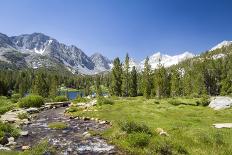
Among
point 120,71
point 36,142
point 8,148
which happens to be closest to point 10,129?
point 36,142

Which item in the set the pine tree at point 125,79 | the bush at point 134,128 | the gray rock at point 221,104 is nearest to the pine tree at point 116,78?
the pine tree at point 125,79

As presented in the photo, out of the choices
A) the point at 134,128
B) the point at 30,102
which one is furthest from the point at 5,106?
the point at 134,128

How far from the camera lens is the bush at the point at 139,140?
27078 millimetres

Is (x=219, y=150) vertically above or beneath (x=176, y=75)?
beneath

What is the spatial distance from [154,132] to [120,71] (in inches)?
3882

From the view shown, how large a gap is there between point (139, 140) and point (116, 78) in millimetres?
101856

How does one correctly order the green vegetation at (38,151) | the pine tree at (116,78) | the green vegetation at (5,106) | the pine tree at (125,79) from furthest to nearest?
the pine tree at (125,79)
the pine tree at (116,78)
the green vegetation at (5,106)
the green vegetation at (38,151)

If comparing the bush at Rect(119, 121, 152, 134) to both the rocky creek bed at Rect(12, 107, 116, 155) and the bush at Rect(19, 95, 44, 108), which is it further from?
the bush at Rect(19, 95, 44, 108)

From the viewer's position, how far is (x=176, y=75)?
5379 inches

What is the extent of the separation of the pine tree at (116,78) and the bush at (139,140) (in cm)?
9894

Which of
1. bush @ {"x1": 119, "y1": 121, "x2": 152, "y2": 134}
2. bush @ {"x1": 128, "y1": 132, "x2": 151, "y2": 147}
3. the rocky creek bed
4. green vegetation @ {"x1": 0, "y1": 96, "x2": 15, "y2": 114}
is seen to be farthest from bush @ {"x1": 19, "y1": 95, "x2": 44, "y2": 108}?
bush @ {"x1": 128, "y1": 132, "x2": 151, "y2": 147}

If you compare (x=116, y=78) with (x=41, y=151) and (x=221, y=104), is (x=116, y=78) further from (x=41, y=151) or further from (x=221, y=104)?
(x=41, y=151)

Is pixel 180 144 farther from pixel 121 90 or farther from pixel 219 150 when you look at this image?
pixel 121 90

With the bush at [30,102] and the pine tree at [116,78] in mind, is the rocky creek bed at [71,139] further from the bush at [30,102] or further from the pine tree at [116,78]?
the pine tree at [116,78]
